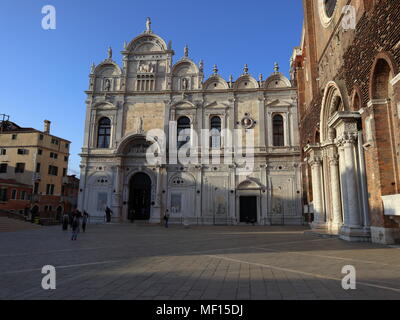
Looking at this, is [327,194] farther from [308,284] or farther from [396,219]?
[308,284]

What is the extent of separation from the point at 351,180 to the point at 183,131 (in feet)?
61.1

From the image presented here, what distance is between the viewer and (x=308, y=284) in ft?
16.6

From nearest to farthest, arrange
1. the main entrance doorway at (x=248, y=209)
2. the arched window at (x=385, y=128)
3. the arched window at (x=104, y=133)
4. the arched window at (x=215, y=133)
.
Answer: the arched window at (x=385, y=128)
the main entrance doorway at (x=248, y=209)
the arched window at (x=215, y=133)
the arched window at (x=104, y=133)

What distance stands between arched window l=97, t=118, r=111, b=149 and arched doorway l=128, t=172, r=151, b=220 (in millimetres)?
4691

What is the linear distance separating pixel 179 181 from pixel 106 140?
879cm

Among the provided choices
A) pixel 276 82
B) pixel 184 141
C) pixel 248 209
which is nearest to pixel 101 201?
pixel 184 141

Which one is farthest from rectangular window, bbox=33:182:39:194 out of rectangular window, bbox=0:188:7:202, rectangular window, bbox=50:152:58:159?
rectangular window, bbox=50:152:58:159

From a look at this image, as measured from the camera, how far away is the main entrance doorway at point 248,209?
26.7 m

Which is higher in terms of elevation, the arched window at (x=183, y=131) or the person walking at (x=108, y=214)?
the arched window at (x=183, y=131)

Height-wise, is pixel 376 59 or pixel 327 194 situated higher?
pixel 376 59

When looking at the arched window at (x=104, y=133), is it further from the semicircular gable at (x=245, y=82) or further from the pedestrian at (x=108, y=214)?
the semicircular gable at (x=245, y=82)

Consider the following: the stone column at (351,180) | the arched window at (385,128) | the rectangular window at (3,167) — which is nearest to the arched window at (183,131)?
the stone column at (351,180)

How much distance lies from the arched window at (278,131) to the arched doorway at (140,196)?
42.6 feet
